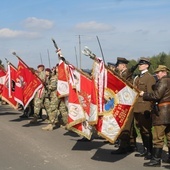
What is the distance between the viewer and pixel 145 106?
22.9 feet

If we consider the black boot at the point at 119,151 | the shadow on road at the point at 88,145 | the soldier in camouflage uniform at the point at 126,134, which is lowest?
the shadow on road at the point at 88,145

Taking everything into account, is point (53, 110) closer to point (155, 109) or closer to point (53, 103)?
point (53, 103)

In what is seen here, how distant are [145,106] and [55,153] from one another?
2.01 meters

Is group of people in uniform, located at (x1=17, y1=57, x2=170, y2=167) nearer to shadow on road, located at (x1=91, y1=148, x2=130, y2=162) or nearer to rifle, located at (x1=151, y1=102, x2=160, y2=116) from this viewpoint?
rifle, located at (x1=151, y1=102, x2=160, y2=116)

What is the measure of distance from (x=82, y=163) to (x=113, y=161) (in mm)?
570

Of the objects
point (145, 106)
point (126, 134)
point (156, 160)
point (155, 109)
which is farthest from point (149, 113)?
point (156, 160)

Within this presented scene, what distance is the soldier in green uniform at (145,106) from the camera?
6.94 metres

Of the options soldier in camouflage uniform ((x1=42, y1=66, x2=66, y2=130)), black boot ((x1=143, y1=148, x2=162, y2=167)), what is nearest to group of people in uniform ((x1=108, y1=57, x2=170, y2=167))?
black boot ((x1=143, y1=148, x2=162, y2=167))

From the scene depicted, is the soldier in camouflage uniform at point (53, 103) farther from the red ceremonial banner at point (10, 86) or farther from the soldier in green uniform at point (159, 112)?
the soldier in green uniform at point (159, 112)

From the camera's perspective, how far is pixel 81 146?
8.27 metres

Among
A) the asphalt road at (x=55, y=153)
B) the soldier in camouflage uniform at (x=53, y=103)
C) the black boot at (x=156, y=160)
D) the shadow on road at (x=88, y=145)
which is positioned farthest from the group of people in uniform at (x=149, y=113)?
the soldier in camouflage uniform at (x=53, y=103)

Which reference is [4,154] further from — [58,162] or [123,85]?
[123,85]

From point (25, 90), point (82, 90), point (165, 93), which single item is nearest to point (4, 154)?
point (82, 90)

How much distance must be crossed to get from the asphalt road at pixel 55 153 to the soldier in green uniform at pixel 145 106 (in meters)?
0.45
